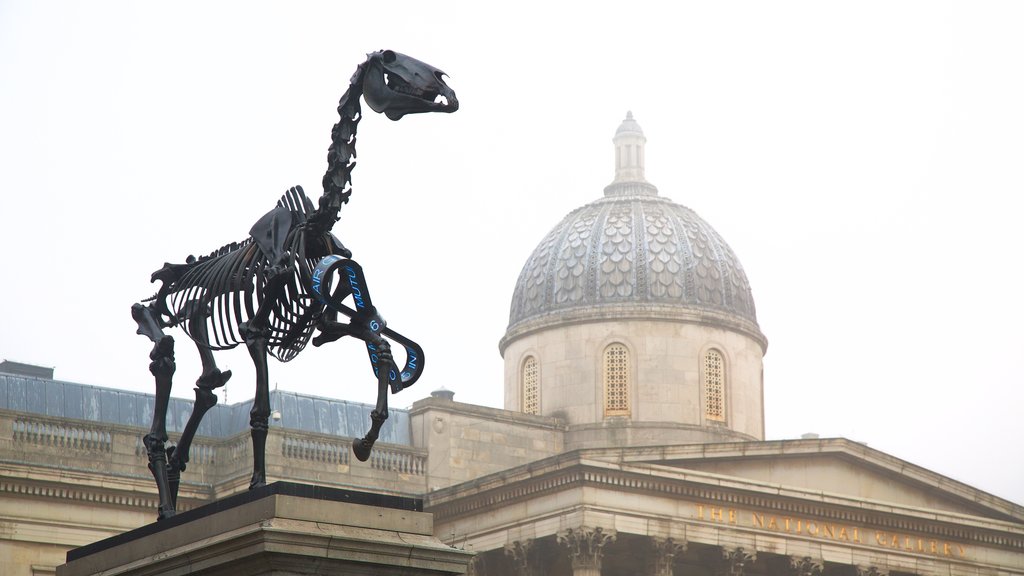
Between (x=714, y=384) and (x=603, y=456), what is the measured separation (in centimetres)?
1364

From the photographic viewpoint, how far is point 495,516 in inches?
1812

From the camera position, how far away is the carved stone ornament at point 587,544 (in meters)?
43.2

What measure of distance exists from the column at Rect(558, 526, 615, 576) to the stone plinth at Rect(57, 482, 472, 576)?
26442mm

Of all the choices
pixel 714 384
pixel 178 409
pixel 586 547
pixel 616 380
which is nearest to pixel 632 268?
pixel 616 380

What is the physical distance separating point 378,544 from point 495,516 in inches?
1184

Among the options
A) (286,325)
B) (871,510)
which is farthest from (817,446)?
(286,325)

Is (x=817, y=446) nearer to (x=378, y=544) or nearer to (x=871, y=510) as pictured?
(x=871, y=510)

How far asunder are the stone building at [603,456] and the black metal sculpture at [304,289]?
24.4 m

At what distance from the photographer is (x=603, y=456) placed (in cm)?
4369

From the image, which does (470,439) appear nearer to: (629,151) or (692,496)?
(692,496)

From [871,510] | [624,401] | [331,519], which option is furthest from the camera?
[624,401]

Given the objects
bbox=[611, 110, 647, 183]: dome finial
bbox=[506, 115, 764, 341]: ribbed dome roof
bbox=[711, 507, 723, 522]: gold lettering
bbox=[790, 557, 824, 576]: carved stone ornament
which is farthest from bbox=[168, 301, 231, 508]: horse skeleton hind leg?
bbox=[611, 110, 647, 183]: dome finial

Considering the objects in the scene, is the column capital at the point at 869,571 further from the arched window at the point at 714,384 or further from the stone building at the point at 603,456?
the arched window at the point at 714,384

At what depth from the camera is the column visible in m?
43.2
